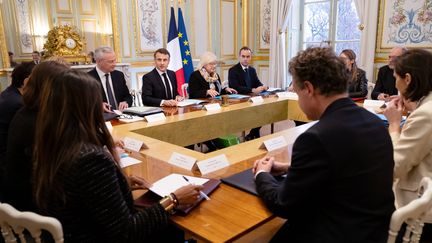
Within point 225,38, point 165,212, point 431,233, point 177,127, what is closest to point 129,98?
point 177,127

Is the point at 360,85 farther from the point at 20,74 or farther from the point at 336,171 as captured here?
the point at 20,74

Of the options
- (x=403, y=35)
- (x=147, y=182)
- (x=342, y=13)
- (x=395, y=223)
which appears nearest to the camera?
(x=395, y=223)

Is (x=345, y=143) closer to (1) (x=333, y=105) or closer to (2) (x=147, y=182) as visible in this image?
(1) (x=333, y=105)

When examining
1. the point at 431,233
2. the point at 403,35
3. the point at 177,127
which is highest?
the point at 403,35

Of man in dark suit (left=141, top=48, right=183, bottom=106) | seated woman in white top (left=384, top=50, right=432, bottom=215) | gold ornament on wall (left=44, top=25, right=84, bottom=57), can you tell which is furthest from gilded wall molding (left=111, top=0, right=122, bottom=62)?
seated woman in white top (left=384, top=50, right=432, bottom=215)

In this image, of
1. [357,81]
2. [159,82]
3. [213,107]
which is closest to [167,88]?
[159,82]

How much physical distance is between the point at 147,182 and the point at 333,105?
2.58 ft

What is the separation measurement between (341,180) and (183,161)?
0.84 meters

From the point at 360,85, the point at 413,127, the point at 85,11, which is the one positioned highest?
the point at 85,11

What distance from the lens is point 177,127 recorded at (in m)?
2.66

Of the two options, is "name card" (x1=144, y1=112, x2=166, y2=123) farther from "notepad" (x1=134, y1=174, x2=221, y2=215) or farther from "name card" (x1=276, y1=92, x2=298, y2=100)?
"name card" (x1=276, y1=92, x2=298, y2=100)

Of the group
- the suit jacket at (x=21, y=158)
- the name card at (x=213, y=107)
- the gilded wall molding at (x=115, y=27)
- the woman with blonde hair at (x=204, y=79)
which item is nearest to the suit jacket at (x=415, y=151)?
the suit jacket at (x=21, y=158)

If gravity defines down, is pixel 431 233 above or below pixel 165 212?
below

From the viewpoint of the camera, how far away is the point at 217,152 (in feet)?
6.18
